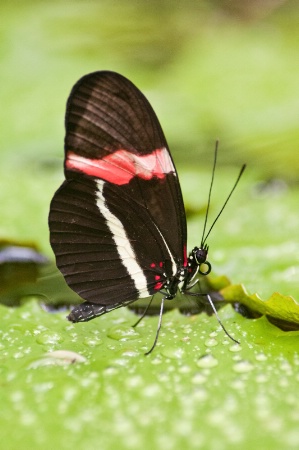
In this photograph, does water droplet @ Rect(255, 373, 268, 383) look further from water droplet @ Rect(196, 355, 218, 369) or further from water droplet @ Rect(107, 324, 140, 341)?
water droplet @ Rect(107, 324, 140, 341)

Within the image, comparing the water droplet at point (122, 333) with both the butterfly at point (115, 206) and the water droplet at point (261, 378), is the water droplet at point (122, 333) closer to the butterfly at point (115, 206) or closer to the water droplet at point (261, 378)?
the butterfly at point (115, 206)

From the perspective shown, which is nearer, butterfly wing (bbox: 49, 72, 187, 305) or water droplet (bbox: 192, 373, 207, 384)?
water droplet (bbox: 192, 373, 207, 384)

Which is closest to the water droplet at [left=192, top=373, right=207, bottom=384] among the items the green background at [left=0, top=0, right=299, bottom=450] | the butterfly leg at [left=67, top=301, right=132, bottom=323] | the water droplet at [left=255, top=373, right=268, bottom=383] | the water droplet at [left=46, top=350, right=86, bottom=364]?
the green background at [left=0, top=0, right=299, bottom=450]

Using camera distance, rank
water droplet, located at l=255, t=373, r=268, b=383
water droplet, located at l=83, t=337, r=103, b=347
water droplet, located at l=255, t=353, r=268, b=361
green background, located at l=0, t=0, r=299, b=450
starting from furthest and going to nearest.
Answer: water droplet, located at l=83, t=337, r=103, b=347 < water droplet, located at l=255, t=353, r=268, b=361 < water droplet, located at l=255, t=373, r=268, b=383 < green background, located at l=0, t=0, r=299, b=450

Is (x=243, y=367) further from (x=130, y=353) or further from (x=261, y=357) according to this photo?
(x=130, y=353)

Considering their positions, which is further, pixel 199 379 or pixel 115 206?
pixel 115 206


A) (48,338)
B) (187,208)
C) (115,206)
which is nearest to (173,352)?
(48,338)

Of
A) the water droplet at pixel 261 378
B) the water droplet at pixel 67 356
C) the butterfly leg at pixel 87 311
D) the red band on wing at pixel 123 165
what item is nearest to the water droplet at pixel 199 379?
the water droplet at pixel 261 378

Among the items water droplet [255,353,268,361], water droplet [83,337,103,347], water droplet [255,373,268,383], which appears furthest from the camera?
water droplet [83,337,103,347]
